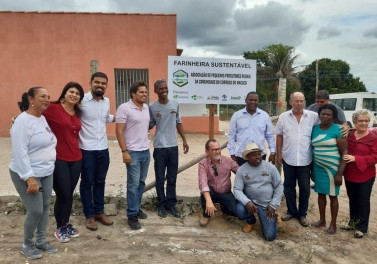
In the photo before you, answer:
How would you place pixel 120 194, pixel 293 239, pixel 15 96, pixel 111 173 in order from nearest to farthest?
pixel 293 239, pixel 120 194, pixel 111 173, pixel 15 96

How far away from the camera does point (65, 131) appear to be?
332cm

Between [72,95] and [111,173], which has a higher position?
[72,95]

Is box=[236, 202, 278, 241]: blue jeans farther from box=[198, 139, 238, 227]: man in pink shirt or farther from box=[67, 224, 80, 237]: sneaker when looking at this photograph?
box=[67, 224, 80, 237]: sneaker

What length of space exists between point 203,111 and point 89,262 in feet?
35.5

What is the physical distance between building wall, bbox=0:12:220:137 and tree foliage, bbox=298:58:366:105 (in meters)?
22.8

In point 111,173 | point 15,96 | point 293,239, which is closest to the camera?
point 293,239

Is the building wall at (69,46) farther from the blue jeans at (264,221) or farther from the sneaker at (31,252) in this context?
the sneaker at (31,252)

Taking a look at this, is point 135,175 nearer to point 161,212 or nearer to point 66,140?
point 161,212

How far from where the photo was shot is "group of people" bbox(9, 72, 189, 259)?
2984mm

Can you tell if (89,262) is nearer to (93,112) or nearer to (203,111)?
(93,112)

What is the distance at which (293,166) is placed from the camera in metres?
4.19

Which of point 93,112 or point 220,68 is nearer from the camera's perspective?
point 93,112

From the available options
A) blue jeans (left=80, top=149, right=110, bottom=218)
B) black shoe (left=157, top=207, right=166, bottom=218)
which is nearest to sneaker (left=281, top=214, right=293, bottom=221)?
black shoe (left=157, top=207, right=166, bottom=218)

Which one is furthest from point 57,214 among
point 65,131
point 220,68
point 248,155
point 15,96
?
point 15,96
